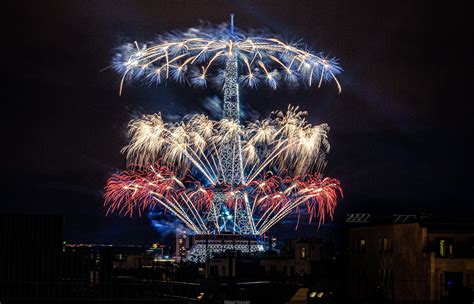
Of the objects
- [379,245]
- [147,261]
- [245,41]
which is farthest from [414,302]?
[147,261]

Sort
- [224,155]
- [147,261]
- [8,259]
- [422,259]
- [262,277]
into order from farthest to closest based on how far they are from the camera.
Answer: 1. [147,261]
2. [224,155]
3. [262,277]
4. [8,259]
5. [422,259]

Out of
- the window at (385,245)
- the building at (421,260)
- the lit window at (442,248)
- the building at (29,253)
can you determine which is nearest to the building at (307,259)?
the window at (385,245)

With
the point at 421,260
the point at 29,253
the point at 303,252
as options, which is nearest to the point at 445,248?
the point at 421,260

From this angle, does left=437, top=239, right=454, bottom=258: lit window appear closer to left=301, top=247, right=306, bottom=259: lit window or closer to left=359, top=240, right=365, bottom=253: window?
left=359, top=240, right=365, bottom=253: window

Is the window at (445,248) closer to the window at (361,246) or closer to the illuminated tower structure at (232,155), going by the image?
the window at (361,246)

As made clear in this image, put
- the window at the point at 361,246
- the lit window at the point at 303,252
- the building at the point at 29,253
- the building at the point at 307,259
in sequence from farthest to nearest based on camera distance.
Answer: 1. the lit window at the point at 303,252
2. the building at the point at 307,259
3. the window at the point at 361,246
4. the building at the point at 29,253

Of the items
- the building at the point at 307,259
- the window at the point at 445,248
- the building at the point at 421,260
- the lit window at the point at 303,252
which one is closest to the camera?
the building at the point at 421,260

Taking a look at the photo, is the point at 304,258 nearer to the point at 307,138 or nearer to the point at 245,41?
the point at 307,138

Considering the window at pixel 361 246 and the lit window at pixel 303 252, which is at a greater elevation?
the window at pixel 361 246

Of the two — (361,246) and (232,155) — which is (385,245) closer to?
(361,246)
